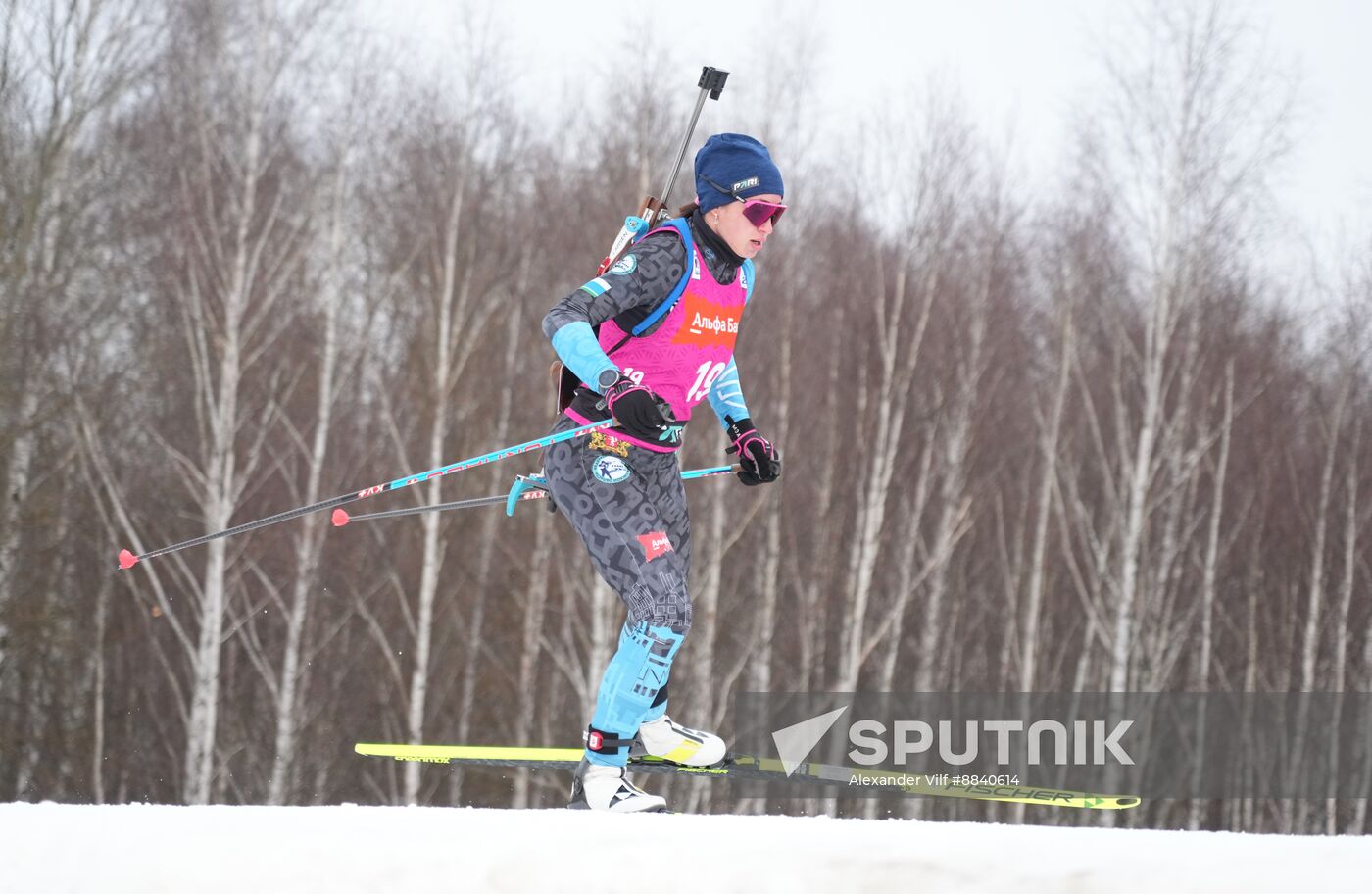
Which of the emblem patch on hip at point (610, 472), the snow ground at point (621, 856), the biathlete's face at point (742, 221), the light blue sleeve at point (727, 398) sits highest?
the biathlete's face at point (742, 221)

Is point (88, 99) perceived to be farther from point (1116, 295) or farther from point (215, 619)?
point (1116, 295)

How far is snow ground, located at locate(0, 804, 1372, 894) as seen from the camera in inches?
85.1

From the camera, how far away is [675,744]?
4441 millimetres

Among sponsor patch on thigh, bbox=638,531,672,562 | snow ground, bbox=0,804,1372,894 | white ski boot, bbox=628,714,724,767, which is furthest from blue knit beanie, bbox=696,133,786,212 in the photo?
snow ground, bbox=0,804,1372,894

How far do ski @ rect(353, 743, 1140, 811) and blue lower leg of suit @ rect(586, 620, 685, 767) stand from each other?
1.51ft

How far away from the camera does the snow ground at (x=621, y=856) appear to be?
7.09 feet

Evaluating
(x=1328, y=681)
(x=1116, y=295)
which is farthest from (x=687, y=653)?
(x=1328, y=681)

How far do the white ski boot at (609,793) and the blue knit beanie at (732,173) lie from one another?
185cm

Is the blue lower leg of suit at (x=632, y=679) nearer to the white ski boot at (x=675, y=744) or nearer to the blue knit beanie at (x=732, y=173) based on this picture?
the white ski boot at (x=675, y=744)

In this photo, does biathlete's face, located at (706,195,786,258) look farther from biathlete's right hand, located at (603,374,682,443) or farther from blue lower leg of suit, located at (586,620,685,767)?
blue lower leg of suit, located at (586,620,685,767)

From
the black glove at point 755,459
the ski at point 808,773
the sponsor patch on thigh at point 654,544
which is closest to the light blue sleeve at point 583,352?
the sponsor patch on thigh at point 654,544

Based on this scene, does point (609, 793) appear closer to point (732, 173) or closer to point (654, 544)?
point (654, 544)

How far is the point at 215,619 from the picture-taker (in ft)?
45.6

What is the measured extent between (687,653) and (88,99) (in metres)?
10.7
